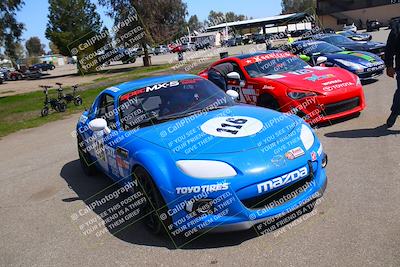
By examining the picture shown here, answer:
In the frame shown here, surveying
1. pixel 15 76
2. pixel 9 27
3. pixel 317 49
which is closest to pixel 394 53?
pixel 317 49

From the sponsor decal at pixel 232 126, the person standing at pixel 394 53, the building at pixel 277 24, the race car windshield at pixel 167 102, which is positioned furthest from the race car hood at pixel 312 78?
the building at pixel 277 24

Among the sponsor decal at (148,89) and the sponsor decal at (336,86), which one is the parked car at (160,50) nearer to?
the sponsor decal at (336,86)

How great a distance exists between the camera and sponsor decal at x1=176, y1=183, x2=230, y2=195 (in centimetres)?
322

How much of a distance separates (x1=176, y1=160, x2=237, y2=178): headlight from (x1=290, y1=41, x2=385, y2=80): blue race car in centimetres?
721

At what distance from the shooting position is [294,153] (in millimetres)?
3521

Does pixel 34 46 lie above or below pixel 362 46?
above

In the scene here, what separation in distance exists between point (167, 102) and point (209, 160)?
1.56m

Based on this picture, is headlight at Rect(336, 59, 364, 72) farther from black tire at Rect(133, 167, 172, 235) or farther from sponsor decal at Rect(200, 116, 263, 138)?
black tire at Rect(133, 167, 172, 235)

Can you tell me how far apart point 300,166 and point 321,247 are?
0.70m

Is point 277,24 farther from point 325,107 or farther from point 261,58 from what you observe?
point 325,107

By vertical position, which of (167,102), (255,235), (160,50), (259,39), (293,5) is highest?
(167,102)

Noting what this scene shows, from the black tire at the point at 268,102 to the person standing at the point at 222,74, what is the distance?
133 cm

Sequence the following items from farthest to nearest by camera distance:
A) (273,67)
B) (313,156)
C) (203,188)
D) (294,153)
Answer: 1. (273,67)
2. (313,156)
3. (294,153)
4. (203,188)

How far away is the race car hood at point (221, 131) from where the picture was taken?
358 cm
